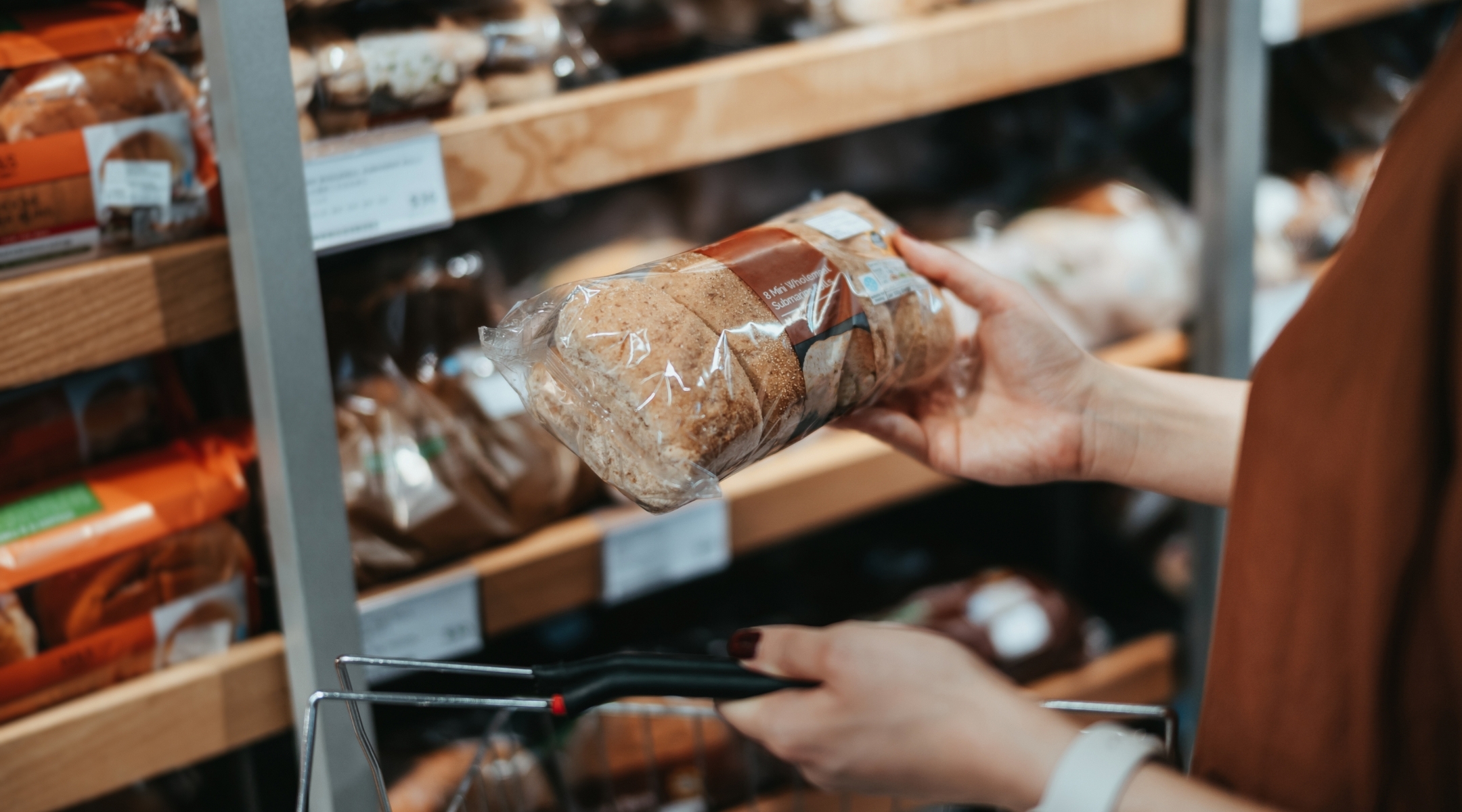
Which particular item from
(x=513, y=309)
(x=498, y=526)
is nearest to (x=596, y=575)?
(x=498, y=526)

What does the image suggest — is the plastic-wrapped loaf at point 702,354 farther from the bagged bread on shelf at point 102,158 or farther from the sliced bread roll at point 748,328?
the bagged bread on shelf at point 102,158

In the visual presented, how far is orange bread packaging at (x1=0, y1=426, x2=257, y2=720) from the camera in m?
0.92

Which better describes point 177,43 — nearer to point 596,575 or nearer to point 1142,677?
point 596,575

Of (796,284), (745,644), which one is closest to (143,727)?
(745,644)

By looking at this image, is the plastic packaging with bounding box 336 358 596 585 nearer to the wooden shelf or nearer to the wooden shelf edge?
the wooden shelf

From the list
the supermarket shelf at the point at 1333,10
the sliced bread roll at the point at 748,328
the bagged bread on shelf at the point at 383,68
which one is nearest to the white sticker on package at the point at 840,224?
the sliced bread roll at the point at 748,328

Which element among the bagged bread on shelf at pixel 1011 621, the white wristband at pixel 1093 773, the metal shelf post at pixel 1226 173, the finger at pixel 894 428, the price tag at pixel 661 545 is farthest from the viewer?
the bagged bread on shelf at pixel 1011 621

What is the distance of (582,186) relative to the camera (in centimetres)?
107

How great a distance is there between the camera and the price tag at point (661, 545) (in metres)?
1.19

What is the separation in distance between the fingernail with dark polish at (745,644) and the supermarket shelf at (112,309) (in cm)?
52

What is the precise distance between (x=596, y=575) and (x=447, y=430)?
214 millimetres

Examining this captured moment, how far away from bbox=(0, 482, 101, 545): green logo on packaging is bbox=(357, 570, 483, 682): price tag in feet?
0.82

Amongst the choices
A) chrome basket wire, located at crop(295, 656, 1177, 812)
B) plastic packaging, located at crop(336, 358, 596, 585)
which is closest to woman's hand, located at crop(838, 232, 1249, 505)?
chrome basket wire, located at crop(295, 656, 1177, 812)

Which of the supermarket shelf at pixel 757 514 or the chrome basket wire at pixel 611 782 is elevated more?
the supermarket shelf at pixel 757 514
